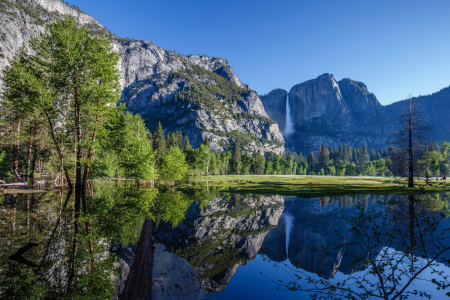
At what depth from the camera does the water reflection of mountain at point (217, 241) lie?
24.7 feet

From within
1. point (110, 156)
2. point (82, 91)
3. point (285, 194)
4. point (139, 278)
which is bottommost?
point (285, 194)

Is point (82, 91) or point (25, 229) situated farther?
point (82, 91)

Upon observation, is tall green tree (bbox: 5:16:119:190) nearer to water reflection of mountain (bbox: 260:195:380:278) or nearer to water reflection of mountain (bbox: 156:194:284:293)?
water reflection of mountain (bbox: 156:194:284:293)

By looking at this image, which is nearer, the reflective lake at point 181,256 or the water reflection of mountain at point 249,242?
the reflective lake at point 181,256

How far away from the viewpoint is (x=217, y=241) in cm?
1060

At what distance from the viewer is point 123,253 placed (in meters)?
7.69

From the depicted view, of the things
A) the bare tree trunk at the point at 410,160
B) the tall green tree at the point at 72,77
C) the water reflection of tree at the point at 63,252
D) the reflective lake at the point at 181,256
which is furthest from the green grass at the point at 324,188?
the tall green tree at the point at 72,77

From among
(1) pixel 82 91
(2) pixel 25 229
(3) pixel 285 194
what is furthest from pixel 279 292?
(3) pixel 285 194

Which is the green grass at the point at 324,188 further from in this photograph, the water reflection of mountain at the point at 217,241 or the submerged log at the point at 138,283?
the submerged log at the point at 138,283

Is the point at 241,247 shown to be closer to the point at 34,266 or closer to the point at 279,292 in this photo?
the point at 279,292

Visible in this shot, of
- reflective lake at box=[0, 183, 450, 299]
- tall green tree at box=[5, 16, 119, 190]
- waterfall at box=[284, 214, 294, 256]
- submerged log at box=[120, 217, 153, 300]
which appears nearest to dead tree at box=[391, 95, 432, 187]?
reflective lake at box=[0, 183, 450, 299]

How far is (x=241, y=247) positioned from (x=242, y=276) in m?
2.48

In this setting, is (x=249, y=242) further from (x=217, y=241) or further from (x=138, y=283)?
(x=138, y=283)

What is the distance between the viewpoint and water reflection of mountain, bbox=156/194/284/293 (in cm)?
752
